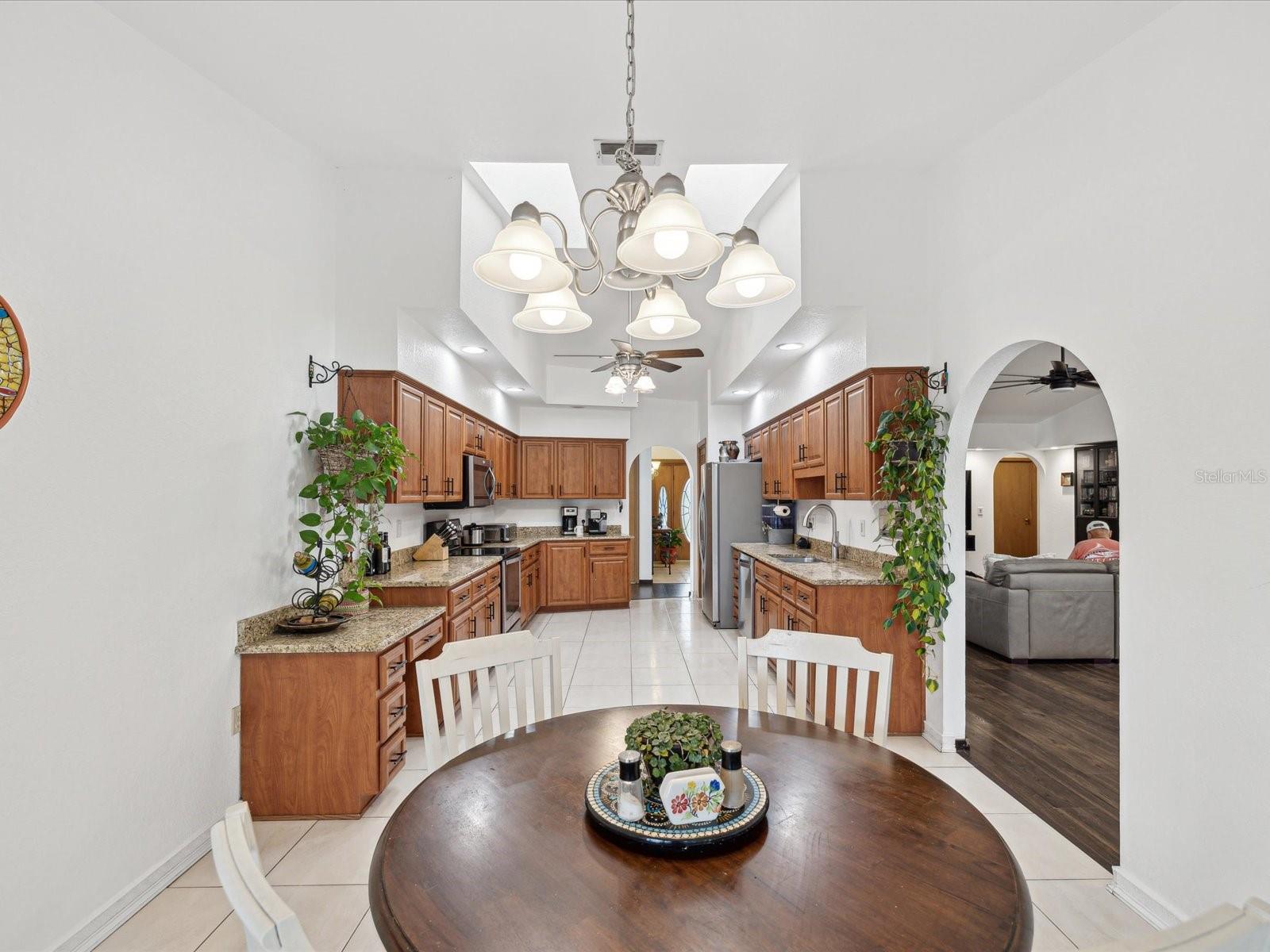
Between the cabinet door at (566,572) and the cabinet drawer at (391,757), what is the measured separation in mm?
4207

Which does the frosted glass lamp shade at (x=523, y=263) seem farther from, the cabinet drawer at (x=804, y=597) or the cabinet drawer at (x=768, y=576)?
the cabinet drawer at (x=768, y=576)

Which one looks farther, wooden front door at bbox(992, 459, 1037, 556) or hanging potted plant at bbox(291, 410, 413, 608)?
wooden front door at bbox(992, 459, 1037, 556)

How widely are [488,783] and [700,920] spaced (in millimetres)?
642

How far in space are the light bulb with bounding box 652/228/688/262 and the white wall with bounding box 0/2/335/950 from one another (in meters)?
1.85

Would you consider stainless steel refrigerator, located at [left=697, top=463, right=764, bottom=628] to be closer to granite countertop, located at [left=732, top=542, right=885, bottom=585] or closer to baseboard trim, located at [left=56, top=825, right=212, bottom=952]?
granite countertop, located at [left=732, top=542, right=885, bottom=585]

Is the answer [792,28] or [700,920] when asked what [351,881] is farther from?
[792,28]

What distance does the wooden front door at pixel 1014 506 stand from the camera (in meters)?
10.4

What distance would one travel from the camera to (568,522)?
25.5 feet

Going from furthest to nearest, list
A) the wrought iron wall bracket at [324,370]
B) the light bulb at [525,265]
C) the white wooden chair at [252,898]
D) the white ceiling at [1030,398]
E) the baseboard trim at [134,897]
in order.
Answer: the white ceiling at [1030,398]
the wrought iron wall bracket at [324,370]
the baseboard trim at [134,897]
the light bulb at [525,265]
the white wooden chair at [252,898]

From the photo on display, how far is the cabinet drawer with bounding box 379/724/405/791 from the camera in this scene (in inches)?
109

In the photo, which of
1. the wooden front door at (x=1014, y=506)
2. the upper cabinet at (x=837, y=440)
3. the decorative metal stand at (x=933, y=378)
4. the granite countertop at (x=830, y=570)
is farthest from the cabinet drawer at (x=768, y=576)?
the wooden front door at (x=1014, y=506)

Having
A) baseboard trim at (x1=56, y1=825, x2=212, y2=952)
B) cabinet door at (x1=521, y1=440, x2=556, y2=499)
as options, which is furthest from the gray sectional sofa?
baseboard trim at (x1=56, y1=825, x2=212, y2=952)

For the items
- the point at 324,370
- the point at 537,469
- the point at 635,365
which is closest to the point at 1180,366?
the point at 635,365

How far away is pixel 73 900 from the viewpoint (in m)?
1.91
